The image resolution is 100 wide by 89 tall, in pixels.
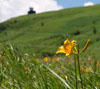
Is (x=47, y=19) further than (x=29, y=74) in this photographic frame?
Yes

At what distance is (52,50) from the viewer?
190ft

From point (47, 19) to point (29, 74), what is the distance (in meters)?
81.5

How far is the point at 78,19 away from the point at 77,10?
14.2m

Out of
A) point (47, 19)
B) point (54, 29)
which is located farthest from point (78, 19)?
point (47, 19)

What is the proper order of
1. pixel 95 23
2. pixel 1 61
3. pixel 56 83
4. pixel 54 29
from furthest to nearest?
pixel 54 29
pixel 95 23
pixel 1 61
pixel 56 83

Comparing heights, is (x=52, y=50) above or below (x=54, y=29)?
below

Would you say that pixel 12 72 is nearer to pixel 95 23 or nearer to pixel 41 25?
pixel 95 23

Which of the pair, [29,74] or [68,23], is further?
[68,23]

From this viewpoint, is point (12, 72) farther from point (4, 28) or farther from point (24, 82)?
point (4, 28)

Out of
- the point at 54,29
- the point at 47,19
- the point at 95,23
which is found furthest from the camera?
the point at 47,19

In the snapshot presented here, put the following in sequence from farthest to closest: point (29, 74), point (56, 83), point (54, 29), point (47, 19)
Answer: point (47, 19)
point (54, 29)
point (29, 74)
point (56, 83)

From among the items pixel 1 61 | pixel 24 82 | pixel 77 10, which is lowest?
pixel 24 82

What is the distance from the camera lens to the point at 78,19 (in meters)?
72.5

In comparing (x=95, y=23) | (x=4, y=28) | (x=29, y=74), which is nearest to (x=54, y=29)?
(x=95, y=23)
